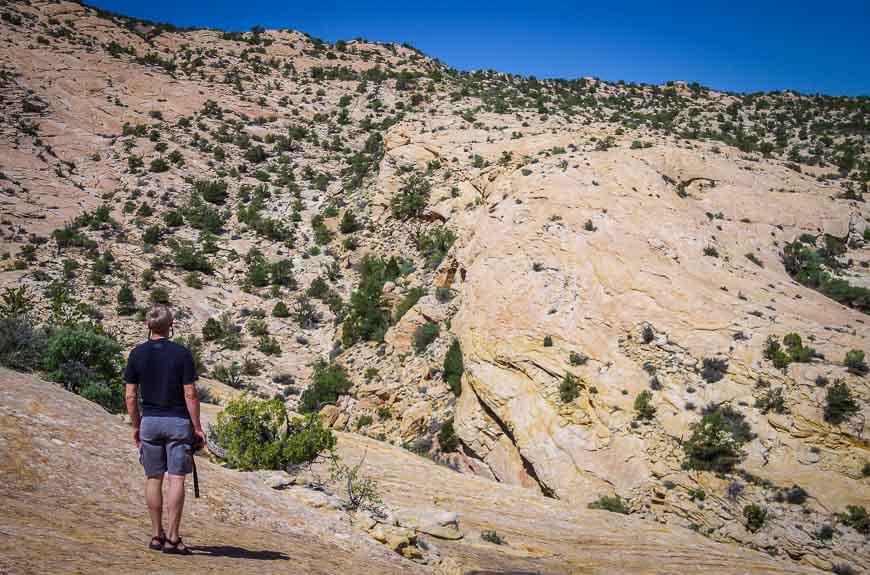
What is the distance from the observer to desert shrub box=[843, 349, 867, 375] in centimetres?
1520

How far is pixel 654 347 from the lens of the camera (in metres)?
17.9

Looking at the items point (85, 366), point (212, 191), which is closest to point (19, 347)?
point (85, 366)

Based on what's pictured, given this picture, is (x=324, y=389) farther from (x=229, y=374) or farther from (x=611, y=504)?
(x=611, y=504)

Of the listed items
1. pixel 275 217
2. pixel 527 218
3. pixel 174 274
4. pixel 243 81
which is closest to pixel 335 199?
pixel 275 217

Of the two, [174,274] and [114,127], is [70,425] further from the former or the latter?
[114,127]

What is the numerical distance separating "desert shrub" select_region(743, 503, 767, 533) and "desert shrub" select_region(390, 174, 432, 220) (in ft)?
79.5

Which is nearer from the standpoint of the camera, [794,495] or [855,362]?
[794,495]

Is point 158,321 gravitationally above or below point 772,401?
above

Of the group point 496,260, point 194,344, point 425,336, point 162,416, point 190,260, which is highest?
point 496,260

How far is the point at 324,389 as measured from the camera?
76.2 ft

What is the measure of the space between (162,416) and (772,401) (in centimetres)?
1654

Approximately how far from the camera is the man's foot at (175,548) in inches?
191

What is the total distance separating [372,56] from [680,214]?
50.5 meters

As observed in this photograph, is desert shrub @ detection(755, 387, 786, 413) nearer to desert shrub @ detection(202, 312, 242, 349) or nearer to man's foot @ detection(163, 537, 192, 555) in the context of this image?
man's foot @ detection(163, 537, 192, 555)
